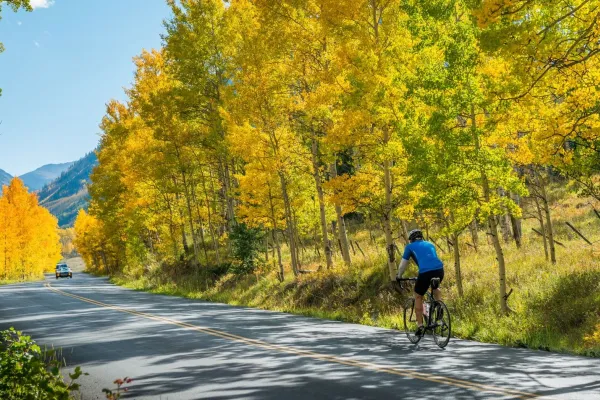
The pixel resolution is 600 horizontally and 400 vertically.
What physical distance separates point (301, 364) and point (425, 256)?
3080mm

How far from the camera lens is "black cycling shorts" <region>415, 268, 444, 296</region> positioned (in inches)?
371

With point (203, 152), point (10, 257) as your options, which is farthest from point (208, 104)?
point (10, 257)

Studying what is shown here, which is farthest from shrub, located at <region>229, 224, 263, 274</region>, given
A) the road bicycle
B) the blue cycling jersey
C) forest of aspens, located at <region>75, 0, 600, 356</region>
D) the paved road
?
the blue cycling jersey

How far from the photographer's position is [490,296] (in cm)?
1269

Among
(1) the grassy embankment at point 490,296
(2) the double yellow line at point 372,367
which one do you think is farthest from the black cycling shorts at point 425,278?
(2) the double yellow line at point 372,367

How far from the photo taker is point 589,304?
10461 millimetres

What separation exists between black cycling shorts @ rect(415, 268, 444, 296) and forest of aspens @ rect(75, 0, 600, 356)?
1862 millimetres

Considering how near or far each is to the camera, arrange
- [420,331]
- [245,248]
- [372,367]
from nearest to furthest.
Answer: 1. [372,367]
2. [420,331]
3. [245,248]

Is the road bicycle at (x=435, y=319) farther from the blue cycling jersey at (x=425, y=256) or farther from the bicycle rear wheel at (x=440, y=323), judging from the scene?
the blue cycling jersey at (x=425, y=256)

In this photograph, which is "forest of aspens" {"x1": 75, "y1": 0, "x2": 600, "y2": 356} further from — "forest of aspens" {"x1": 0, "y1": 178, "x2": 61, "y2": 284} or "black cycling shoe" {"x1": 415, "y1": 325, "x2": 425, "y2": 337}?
"forest of aspens" {"x1": 0, "y1": 178, "x2": 61, "y2": 284}

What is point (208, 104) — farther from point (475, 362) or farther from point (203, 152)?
point (475, 362)


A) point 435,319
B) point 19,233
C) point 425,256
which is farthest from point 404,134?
point 19,233

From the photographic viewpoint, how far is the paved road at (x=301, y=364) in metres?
6.48

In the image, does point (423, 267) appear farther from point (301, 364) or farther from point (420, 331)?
point (301, 364)
